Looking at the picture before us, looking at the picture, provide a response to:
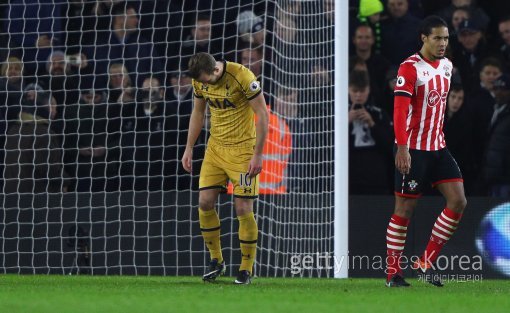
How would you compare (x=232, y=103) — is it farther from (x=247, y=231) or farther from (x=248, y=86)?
(x=247, y=231)

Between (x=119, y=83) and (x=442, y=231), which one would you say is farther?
(x=119, y=83)

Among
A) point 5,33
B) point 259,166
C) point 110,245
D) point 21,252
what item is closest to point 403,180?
point 259,166

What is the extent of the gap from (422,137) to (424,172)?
0.26 m

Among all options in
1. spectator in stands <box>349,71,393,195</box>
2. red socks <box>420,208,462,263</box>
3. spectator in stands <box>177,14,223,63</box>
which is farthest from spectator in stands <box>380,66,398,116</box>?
red socks <box>420,208,462,263</box>

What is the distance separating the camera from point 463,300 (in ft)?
23.7

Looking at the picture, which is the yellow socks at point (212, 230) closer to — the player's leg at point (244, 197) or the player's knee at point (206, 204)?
the player's knee at point (206, 204)

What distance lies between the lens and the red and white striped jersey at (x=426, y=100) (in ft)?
27.9

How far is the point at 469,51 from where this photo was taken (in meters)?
12.7

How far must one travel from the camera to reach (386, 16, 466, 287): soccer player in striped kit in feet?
27.6

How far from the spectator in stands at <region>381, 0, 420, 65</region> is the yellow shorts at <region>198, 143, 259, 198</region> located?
13.8 feet

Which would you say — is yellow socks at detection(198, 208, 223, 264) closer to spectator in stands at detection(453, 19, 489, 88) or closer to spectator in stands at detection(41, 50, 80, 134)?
spectator in stands at detection(41, 50, 80, 134)

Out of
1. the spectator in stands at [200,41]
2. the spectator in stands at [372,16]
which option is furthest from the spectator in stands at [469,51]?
the spectator in stands at [200,41]

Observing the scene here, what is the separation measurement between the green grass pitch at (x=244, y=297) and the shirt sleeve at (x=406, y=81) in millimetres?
1412

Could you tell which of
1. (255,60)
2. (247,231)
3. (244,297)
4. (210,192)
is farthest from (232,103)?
(255,60)
